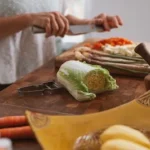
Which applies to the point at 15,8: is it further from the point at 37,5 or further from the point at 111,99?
the point at 111,99

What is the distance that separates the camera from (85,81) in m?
0.86

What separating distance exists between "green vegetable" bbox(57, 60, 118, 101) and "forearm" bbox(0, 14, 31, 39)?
32 cm

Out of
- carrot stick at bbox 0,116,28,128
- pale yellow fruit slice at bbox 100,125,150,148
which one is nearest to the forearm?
carrot stick at bbox 0,116,28,128

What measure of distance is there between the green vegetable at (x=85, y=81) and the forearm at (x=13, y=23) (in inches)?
12.6

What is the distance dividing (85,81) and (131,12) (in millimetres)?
1333

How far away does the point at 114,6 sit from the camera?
2111 millimetres

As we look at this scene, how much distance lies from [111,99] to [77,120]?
0.27 metres

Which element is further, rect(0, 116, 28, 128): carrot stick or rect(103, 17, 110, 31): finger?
rect(103, 17, 110, 31): finger

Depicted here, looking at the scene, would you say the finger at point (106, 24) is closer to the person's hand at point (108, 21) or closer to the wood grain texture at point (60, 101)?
the person's hand at point (108, 21)

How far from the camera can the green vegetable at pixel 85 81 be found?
84cm

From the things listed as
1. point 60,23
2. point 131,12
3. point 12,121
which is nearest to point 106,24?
point 60,23

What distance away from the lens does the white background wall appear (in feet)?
6.82

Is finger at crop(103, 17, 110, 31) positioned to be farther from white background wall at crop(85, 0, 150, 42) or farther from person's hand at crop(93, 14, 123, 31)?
white background wall at crop(85, 0, 150, 42)

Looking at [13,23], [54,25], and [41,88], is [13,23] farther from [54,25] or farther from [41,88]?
[41,88]
